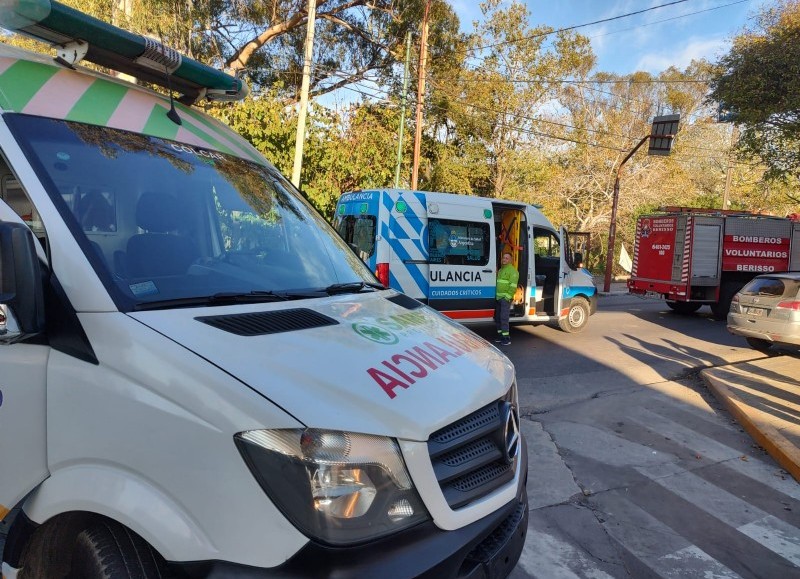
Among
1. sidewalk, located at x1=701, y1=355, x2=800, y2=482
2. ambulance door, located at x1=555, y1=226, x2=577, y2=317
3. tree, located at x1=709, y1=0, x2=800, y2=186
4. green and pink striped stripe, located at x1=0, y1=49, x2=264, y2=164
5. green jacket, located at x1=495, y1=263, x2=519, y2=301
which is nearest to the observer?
green and pink striped stripe, located at x1=0, y1=49, x2=264, y2=164

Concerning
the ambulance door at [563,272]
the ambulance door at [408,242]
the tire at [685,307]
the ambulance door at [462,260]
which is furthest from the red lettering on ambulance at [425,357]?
the tire at [685,307]

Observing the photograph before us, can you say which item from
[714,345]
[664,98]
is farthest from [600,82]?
[714,345]

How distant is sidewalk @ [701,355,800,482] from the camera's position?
16.7 ft

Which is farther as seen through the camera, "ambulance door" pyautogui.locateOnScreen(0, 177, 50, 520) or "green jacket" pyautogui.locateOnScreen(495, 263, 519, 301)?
"green jacket" pyautogui.locateOnScreen(495, 263, 519, 301)

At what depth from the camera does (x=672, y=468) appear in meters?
4.72

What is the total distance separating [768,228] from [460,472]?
655 inches

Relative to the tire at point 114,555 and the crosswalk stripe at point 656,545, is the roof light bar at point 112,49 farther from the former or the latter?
the crosswalk stripe at point 656,545

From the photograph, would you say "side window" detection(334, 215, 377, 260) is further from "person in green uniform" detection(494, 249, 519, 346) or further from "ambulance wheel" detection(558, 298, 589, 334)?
"ambulance wheel" detection(558, 298, 589, 334)

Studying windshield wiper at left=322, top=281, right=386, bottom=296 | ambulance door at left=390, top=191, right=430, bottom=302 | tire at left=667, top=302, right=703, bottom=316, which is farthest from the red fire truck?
windshield wiper at left=322, top=281, right=386, bottom=296

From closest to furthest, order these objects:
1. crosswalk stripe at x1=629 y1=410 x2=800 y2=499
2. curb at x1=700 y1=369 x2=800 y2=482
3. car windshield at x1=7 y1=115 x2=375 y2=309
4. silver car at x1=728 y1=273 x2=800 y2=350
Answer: car windshield at x1=7 y1=115 x2=375 y2=309 → crosswalk stripe at x1=629 y1=410 x2=800 y2=499 → curb at x1=700 y1=369 x2=800 y2=482 → silver car at x1=728 y1=273 x2=800 y2=350

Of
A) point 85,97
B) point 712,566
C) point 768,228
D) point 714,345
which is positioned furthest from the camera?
point 768,228

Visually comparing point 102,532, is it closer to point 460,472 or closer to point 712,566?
point 460,472

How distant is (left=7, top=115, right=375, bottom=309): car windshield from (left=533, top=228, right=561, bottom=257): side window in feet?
26.3

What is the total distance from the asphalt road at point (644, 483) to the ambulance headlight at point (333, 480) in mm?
1858
